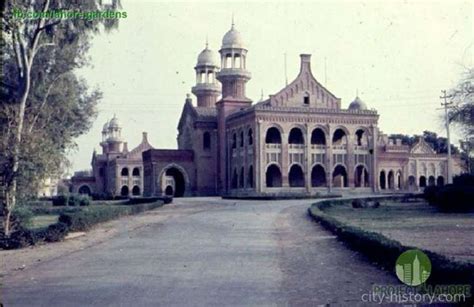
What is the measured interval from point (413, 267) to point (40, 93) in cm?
2561

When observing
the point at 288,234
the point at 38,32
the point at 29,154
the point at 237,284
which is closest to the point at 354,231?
the point at 288,234

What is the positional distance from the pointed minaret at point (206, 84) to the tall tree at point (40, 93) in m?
25.4

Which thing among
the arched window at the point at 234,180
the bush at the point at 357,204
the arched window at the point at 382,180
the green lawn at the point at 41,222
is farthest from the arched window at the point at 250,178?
the green lawn at the point at 41,222

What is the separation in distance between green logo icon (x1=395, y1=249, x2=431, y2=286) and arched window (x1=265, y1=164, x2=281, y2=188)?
39827 mm

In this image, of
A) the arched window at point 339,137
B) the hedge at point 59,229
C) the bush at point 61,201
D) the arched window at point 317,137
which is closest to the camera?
the hedge at point 59,229

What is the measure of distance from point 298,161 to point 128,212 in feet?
77.6

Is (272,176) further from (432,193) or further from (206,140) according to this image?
(432,193)

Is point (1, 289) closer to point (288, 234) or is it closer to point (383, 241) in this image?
point (383, 241)

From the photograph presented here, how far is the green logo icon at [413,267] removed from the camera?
8.87 meters

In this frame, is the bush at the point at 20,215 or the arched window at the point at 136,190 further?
the arched window at the point at 136,190

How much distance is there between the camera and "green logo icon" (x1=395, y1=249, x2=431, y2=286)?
29.1ft

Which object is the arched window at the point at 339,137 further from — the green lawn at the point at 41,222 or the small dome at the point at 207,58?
the green lawn at the point at 41,222

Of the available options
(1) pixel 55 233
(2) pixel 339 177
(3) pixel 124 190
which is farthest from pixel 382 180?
(1) pixel 55 233

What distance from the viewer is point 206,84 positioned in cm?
6269
